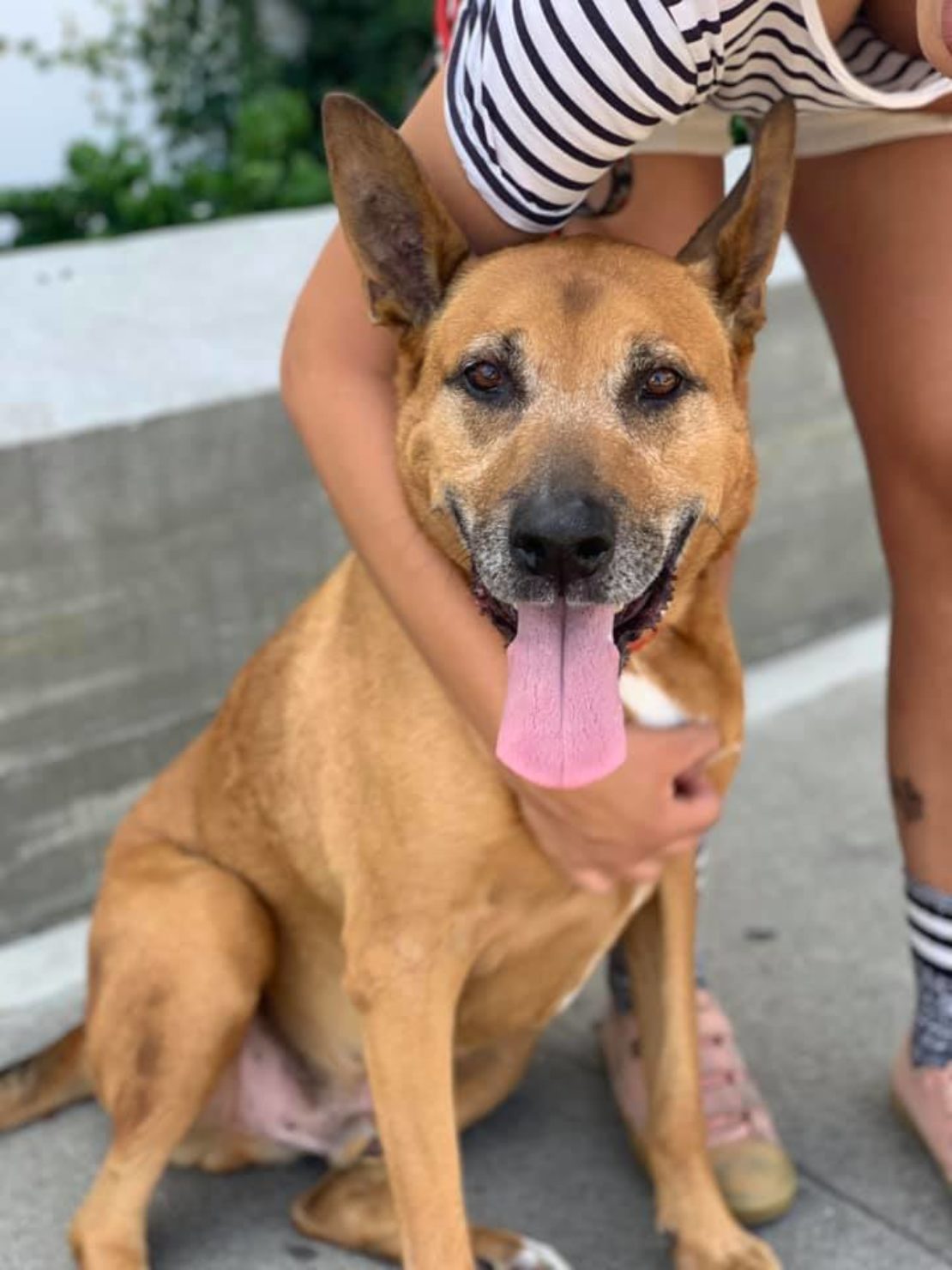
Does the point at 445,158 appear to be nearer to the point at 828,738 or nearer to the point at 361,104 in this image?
the point at 361,104

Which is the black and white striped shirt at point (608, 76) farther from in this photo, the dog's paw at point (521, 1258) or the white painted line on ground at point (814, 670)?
the white painted line on ground at point (814, 670)

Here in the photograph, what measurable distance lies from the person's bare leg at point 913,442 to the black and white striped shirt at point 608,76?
0.71ft

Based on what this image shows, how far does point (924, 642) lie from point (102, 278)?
2.39 metres

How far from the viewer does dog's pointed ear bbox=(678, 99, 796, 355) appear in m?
2.25

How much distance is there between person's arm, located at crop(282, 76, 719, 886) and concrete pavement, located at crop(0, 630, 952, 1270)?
74 centimetres

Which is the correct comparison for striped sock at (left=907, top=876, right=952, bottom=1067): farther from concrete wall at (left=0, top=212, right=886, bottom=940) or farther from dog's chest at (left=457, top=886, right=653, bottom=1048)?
concrete wall at (left=0, top=212, right=886, bottom=940)

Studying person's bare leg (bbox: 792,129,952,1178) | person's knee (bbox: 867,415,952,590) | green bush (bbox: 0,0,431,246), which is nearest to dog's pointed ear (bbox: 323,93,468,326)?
person's bare leg (bbox: 792,129,952,1178)

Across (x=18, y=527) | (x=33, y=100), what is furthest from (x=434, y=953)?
(x=33, y=100)

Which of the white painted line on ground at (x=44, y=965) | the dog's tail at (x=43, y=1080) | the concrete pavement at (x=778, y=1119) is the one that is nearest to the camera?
the concrete pavement at (x=778, y=1119)

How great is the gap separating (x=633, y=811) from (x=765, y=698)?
2.28 metres

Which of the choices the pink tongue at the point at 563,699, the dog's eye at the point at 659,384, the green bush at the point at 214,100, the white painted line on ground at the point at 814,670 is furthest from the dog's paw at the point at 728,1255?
the green bush at the point at 214,100

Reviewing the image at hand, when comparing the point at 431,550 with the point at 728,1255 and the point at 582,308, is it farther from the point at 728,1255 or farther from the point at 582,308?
A: the point at 728,1255

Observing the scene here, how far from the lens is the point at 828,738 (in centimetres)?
433

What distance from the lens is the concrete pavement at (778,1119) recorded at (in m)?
2.65
